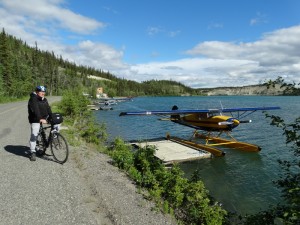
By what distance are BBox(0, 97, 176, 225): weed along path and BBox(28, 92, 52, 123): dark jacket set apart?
1.60 meters

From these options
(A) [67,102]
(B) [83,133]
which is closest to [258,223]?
(B) [83,133]

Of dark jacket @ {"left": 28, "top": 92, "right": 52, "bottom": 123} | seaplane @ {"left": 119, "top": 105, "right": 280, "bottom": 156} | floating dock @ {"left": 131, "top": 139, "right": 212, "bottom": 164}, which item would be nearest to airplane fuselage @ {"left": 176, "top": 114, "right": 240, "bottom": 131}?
seaplane @ {"left": 119, "top": 105, "right": 280, "bottom": 156}

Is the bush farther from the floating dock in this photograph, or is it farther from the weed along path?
the floating dock

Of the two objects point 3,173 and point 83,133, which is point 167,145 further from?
point 3,173

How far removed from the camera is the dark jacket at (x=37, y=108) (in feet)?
29.9

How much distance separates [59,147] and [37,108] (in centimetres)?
161

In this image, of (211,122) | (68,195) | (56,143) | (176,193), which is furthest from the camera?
(211,122)

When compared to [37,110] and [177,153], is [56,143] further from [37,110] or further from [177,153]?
[177,153]

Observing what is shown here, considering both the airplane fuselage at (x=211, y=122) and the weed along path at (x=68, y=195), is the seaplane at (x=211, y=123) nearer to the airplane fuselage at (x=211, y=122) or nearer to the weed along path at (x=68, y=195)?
the airplane fuselage at (x=211, y=122)

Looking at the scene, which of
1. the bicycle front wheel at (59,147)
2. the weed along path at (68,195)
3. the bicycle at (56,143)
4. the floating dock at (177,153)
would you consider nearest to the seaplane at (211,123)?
the floating dock at (177,153)

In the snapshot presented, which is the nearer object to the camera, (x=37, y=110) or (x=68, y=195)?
(x=68, y=195)

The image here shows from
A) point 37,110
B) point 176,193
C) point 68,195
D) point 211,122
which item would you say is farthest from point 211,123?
point 68,195

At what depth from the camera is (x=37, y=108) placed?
360 inches

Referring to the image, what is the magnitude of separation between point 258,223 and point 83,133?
1202 centimetres
